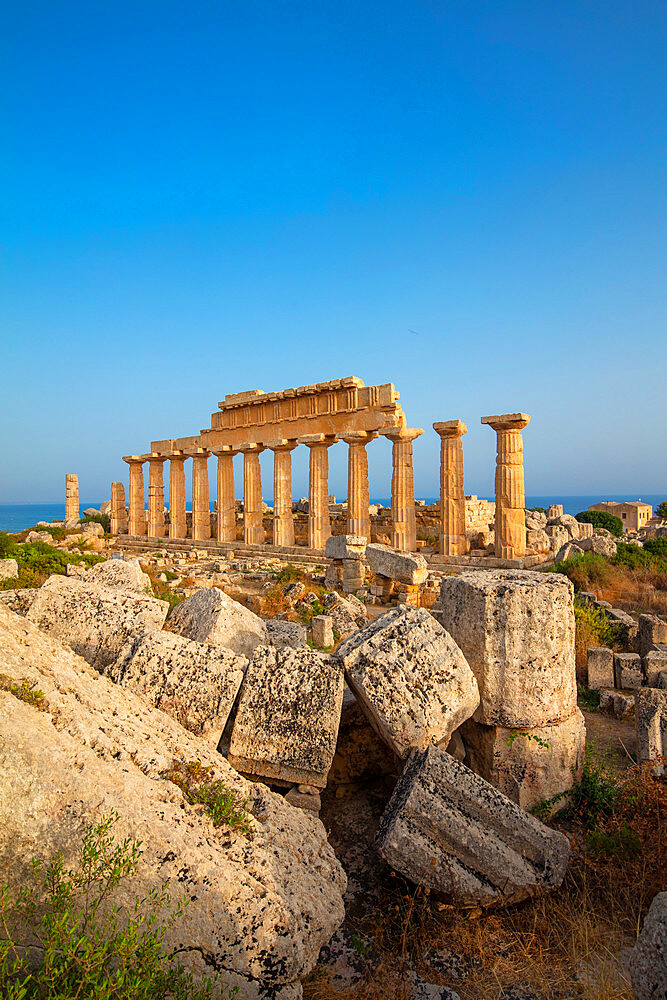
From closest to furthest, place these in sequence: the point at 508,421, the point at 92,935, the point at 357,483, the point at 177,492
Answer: the point at 92,935
the point at 508,421
the point at 357,483
the point at 177,492

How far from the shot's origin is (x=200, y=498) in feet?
87.0

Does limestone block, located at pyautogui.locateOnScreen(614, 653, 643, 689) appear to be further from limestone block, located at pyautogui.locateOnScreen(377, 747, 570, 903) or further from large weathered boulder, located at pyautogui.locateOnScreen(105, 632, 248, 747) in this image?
large weathered boulder, located at pyautogui.locateOnScreen(105, 632, 248, 747)

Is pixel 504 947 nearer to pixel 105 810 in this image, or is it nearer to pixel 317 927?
pixel 317 927

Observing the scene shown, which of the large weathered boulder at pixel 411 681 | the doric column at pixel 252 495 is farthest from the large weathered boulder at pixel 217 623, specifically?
the doric column at pixel 252 495

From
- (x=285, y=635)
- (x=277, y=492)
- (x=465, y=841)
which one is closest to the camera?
(x=465, y=841)

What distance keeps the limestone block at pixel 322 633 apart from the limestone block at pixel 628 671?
12.9ft

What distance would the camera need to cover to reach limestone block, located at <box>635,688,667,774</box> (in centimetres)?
523

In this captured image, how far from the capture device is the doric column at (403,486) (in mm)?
18422

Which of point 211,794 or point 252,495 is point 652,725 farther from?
point 252,495

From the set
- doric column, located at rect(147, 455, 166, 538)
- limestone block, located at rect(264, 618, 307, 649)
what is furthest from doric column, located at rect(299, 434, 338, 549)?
limestone block, located at rect(264, 618, 307, 649)

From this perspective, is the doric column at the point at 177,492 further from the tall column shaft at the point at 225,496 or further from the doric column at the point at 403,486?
the doric column at the point at 403,486

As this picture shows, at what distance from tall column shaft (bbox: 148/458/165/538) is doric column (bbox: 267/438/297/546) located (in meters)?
9.16

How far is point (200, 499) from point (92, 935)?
986 inches

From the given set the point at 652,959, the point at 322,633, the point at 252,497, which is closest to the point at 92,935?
the point at 652,959
